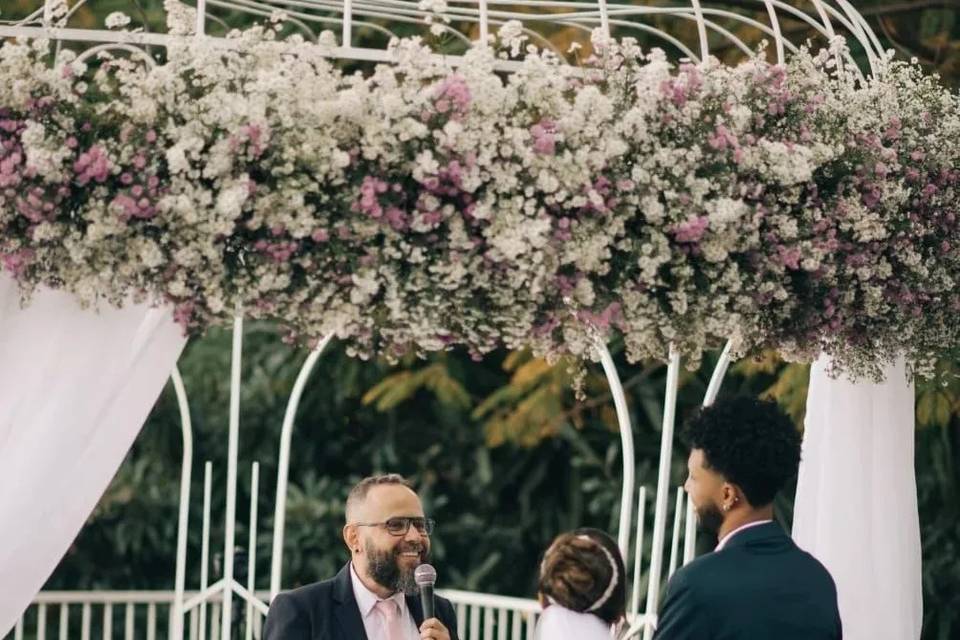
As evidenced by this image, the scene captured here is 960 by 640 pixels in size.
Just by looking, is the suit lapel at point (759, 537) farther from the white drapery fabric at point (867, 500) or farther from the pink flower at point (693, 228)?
the white drapery fabric at point (867, 500)

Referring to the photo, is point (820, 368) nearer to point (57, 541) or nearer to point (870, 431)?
point (870, 431)

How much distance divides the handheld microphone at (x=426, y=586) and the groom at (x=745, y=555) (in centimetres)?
74

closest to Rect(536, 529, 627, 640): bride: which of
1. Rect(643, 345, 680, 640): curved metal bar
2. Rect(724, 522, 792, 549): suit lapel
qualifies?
Rect(724, 522, 792, 549): suit lapel

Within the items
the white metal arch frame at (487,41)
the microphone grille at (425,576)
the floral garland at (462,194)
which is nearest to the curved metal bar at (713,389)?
the white metal arch frame at (487,41)

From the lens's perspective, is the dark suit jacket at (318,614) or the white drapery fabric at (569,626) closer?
the white drapery fabric at (569,626)

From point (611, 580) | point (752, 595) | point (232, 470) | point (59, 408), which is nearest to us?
point (752, 595)

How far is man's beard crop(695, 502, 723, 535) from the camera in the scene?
158 inches

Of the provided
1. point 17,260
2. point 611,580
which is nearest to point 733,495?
point 611,580

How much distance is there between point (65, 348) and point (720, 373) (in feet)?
6.97

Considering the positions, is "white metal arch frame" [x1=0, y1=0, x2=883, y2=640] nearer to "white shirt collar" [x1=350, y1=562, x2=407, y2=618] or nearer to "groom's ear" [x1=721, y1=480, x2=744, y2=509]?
"white shirt collar" [x1=350, y1=562, x2=407, y2=618]

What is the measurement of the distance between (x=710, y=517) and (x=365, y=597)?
1085mm

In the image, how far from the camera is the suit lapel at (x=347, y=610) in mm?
4648

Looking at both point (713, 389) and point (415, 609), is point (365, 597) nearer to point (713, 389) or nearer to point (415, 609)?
point (415, 609)

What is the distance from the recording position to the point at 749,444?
399 cm
